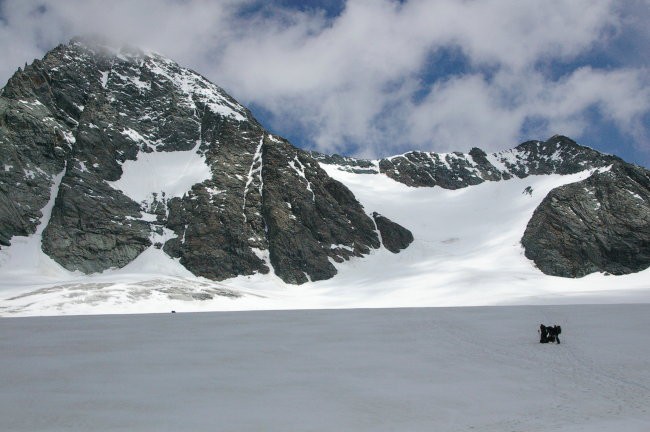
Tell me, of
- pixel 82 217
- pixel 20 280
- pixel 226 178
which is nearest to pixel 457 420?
pixel 20 280

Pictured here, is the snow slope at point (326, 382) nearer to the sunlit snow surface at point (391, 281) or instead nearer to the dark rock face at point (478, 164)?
the sunlit snow surface at point (391, 281)

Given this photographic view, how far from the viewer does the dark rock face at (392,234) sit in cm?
11781

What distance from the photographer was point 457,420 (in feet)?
37.0

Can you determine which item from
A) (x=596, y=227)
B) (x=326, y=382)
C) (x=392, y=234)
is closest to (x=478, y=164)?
(x=392, y=234)

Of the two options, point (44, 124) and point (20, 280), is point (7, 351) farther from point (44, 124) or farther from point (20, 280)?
point (44, 124)

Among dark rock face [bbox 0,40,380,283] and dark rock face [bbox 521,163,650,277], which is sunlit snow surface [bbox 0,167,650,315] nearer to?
dark rock face [bbox 521,163,650,277]

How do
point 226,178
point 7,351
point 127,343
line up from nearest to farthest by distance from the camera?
1. point 7,351
2. point 127,343
3. point 226,178

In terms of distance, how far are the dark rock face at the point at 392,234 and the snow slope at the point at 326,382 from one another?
3557 inches

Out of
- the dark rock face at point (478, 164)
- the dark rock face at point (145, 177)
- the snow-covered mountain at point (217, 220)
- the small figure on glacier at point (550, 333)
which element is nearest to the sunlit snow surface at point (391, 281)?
the snow-covered mountain at point (217, 220)

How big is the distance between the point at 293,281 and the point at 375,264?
68.5ft

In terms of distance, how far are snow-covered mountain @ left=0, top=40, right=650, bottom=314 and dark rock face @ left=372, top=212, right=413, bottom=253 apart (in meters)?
0.39

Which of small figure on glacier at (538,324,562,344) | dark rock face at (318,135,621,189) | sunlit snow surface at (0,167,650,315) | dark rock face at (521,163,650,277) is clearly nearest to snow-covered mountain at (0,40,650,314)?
dark rock face at (521,163,650,277)

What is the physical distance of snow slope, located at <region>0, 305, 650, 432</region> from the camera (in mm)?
11188

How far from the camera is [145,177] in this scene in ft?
367
